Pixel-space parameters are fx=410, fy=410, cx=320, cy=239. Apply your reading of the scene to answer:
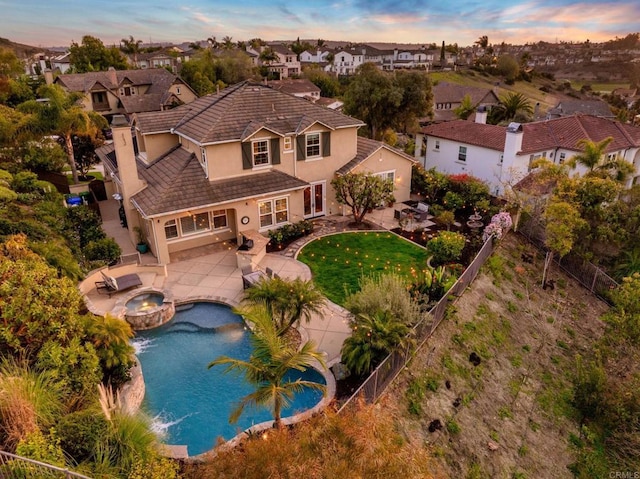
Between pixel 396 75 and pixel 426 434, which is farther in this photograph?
pixel 396 75

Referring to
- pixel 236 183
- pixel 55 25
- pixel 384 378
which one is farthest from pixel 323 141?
pixel 55 25

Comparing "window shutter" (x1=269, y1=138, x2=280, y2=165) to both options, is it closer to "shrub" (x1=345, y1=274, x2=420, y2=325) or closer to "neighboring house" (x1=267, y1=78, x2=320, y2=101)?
"shrub" (x1=345, y1=274, x2=420, y2=325)

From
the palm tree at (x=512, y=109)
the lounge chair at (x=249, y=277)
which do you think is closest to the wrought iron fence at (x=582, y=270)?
the lounge chair at (x=249, y=277)

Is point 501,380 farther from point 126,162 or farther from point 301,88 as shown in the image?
point 301,88

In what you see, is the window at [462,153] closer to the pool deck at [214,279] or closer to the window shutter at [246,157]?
the pool deck at [214,279]

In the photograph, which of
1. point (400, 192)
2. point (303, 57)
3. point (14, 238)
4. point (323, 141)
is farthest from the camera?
point (303, 57)

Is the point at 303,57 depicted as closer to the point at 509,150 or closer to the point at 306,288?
the point at 509,150
